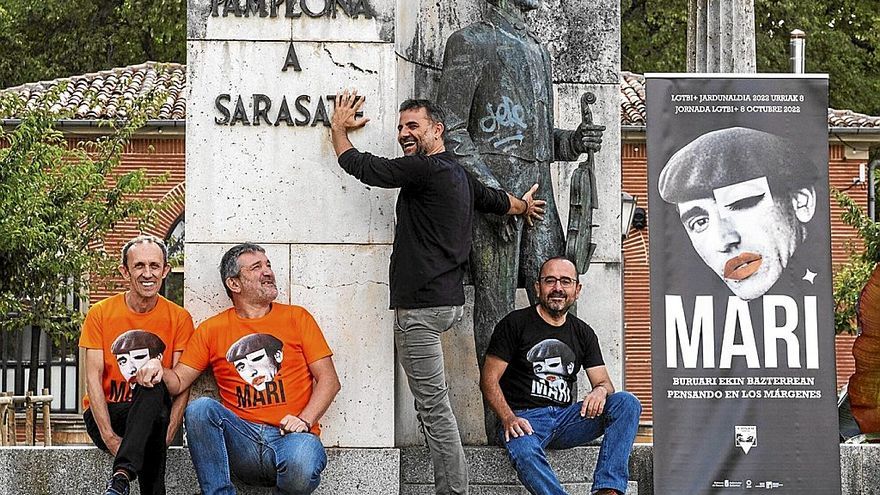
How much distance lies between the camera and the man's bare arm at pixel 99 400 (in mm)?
7883

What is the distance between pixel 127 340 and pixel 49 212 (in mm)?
11641

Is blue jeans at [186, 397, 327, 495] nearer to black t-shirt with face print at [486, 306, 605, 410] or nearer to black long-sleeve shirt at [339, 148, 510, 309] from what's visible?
black long-sleeve shirt at [339, 148, 510, 309]

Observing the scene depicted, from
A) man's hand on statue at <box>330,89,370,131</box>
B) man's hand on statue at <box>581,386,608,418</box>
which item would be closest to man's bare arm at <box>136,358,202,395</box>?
man's hand on statue at <box>330,89,370,131</box>

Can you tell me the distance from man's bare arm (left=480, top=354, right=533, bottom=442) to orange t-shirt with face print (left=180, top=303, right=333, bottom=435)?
798mm

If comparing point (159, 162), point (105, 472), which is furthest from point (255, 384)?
point (159, 162)

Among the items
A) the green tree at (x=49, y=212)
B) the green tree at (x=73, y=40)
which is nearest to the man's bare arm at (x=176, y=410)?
the green tree at (x=49, y=212)

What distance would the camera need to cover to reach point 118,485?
24.8 ft

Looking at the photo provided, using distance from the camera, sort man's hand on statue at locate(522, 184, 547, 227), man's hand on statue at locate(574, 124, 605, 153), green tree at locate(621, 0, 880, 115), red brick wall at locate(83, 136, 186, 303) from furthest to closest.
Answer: green tree at locate(621, 0, 880, 115) → red brick wall at locate(83, 136, 186, 303) → man's hand on statue at locate(574, 124, 605, 153) → man's hand on statue at locate(522, 184, 547, 227)

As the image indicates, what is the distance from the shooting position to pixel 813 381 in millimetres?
8523

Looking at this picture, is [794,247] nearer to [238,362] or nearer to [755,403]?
[755,403]

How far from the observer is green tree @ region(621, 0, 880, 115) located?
28.3 metres

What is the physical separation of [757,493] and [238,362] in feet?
8.84

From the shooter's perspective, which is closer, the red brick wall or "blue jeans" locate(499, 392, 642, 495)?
"blue jeans" locate(499, 392, 642, 495)

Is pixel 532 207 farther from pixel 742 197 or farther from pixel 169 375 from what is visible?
pixel 169 375
